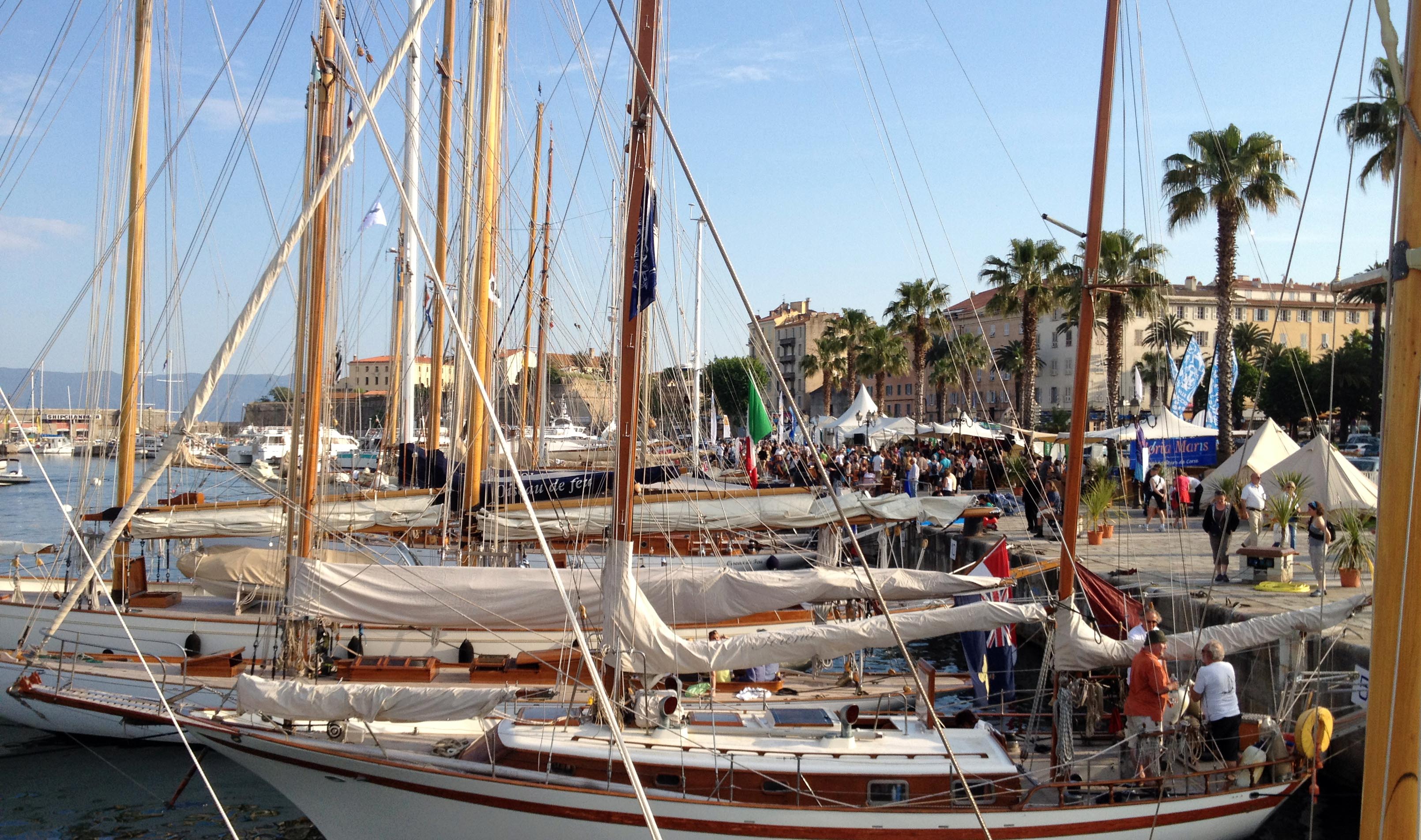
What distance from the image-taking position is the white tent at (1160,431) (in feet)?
100

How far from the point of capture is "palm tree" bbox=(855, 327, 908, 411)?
6241cm

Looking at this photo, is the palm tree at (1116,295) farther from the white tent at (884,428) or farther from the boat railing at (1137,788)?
the boat railing at (1137,788)

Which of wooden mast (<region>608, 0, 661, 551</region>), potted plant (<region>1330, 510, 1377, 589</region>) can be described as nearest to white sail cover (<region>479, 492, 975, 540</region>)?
wooden mast (<region>608, 0, 661, 551</region>)

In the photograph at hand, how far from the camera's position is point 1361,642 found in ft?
44.2

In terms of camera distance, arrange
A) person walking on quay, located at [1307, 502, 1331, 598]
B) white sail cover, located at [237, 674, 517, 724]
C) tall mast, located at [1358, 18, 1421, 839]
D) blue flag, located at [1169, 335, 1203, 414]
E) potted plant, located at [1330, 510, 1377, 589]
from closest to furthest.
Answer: tall mast, located at [1358, 18, 1421, 839], white sail cover, located at [237, 674, 517, 724], potted plant, located at [1330, 510, 1377, 589], person walking on quay, located at [1307, 502, 1331, 598], blue flag, located at [1169, 335, 1203, 414]

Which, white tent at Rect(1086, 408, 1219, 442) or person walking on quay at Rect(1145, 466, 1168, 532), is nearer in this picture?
person walking on quay at Rect(1145, 466, 1168, 532)

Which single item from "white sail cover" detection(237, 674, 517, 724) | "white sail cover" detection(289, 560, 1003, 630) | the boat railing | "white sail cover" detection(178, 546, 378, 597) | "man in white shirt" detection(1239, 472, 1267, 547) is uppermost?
"man in white shirt" detection(1239, 472, 1267, 547)

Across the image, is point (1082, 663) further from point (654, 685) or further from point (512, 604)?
point (512, 604)

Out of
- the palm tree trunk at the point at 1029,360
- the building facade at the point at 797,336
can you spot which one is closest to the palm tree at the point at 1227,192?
the palm tree trunk at the point at 1029,360

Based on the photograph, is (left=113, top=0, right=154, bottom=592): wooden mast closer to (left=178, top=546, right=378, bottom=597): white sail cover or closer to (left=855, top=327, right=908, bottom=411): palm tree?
(left=178, top=546, right=378, bottom=597): white sail cover

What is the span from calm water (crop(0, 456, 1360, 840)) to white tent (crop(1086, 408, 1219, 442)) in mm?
16248

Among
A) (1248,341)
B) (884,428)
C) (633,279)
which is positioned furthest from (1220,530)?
(1248,341)

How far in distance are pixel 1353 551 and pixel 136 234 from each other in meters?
20.7

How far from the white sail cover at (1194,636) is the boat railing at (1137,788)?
1.23m
